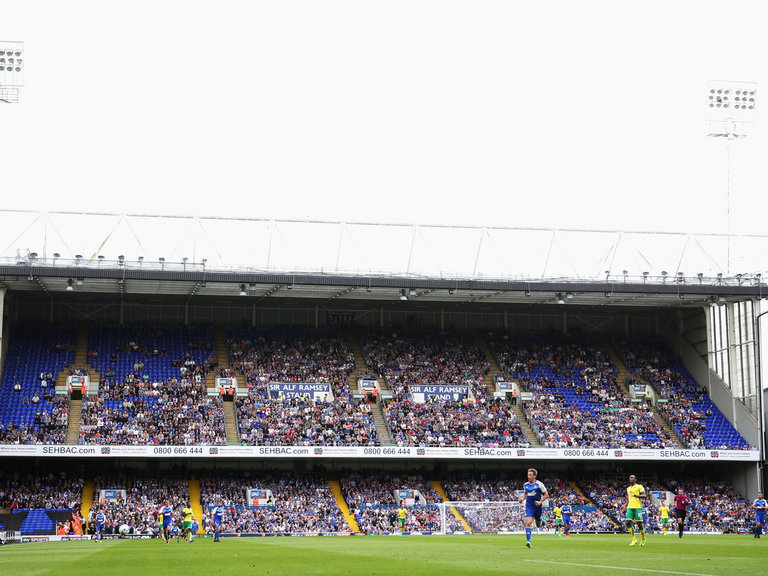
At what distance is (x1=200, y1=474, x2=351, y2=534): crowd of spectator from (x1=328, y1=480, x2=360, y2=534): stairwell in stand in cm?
23

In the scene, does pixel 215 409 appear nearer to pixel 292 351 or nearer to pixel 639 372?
pixel 292 351

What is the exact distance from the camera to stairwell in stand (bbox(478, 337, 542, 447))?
5659 centimetres

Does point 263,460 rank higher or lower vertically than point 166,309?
lower

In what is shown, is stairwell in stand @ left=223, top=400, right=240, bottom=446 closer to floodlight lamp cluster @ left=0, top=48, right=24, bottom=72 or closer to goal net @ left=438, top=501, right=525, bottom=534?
goal net @ left=438, top=501, right=525, bottom=534

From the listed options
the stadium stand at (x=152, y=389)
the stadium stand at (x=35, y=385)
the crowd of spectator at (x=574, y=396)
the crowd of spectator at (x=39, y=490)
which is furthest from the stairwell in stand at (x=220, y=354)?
the crowd of spectator at (x=574, y=396)

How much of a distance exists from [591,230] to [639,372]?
11103 millimetres

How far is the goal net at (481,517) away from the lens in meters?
49.1

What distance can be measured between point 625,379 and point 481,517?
1841 centimetres

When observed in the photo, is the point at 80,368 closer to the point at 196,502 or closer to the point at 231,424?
the point at 231,424

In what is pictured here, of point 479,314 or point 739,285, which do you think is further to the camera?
point 479,314

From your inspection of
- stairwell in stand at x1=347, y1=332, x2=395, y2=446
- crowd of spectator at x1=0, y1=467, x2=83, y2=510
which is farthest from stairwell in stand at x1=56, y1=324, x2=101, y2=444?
stairwell in stand at x1=347, y1=332, x2=395, y2=446

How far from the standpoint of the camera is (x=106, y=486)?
52000mm

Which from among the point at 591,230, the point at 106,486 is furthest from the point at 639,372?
the point at 106,486

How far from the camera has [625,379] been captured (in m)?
63.8
